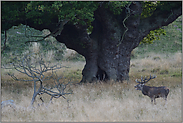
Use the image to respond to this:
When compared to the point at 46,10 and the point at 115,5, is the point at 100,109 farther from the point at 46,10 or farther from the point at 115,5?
the point at 115,5

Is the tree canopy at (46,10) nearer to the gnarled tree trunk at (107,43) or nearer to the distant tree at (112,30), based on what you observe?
→ the distant tree at (112,30)

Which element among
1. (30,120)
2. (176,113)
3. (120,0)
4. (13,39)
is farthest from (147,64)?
(13,39)

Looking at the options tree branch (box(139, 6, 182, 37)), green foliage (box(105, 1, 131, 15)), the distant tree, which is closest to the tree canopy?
green foliage (box(105, 1, 131, 15))

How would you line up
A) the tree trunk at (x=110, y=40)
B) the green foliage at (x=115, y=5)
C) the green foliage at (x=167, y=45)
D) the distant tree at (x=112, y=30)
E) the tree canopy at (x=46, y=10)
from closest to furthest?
1. the tree canopy at (x=46, y=10)
2. the green foliage at (x=115, y=5)
3. the distant tree at (x=112, y=30)
4. the tree trunk at (x=110, y=40)
5. the green foliage at (x=167, y=45)

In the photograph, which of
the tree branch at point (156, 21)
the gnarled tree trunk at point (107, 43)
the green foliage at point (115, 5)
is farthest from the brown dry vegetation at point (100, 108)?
the green foliage at point (115, 5)

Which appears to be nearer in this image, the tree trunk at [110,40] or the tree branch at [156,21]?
the tree trunk at [110,40]

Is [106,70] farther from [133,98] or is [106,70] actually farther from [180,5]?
[180,5]

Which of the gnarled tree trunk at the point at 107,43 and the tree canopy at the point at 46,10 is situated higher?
the tree canopy at the point at 46,10

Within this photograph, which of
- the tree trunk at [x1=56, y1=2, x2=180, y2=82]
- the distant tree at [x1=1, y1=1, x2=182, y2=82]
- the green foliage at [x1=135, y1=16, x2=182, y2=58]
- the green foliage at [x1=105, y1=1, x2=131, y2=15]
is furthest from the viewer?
the green foliage at [x1=135, y1=16, x2=182, y2=58]

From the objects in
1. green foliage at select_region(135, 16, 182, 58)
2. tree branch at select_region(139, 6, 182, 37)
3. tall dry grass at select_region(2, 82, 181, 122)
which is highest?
tree branch at select_region(139, 6, 182, 37)

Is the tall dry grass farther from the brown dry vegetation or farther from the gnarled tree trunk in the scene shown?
the gnarled tree trunk

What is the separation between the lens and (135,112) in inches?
331

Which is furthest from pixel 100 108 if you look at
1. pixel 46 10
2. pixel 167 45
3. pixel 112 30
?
pixel 167 45

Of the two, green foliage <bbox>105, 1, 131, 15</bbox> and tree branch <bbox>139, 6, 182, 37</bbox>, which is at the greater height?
green foliage <bbox>105, 1, 131, 15</bbox>
